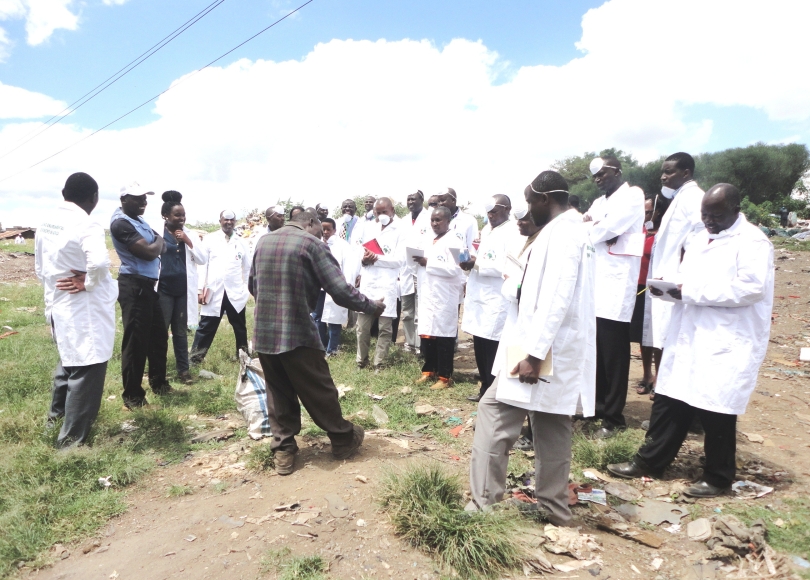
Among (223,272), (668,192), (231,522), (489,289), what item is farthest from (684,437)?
(223,272)

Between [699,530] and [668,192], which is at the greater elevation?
[668,192]

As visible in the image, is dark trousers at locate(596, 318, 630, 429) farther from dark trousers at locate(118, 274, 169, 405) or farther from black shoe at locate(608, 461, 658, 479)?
dark trousers at locate(118, 274, 169, 405)

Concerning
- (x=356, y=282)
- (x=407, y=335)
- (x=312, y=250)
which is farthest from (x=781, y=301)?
(x=312, y=250)

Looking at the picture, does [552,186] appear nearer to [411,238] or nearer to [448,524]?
[448,524]

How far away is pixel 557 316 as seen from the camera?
2740 mm

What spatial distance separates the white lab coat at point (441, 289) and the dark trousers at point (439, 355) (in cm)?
13

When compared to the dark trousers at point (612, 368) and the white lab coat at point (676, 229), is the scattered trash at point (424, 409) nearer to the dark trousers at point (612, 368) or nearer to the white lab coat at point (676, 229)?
the dark trousers at point (612, 368)

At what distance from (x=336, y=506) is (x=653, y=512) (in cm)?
202

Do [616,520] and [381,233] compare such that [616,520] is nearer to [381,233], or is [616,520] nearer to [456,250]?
[456,250]

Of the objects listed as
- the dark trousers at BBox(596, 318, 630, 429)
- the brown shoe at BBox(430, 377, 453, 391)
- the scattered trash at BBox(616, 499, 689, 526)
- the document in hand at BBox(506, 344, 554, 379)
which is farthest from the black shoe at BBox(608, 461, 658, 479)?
the brown shoe at BBox(430, 377, 453, 391)

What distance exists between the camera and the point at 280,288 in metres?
3.63

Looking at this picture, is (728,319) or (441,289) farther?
(441,289)

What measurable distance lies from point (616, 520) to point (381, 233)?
4813mm

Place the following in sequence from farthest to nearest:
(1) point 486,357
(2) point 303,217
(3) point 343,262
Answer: (3) point 343,262, (1) point 486,357, (2) point 303,217
